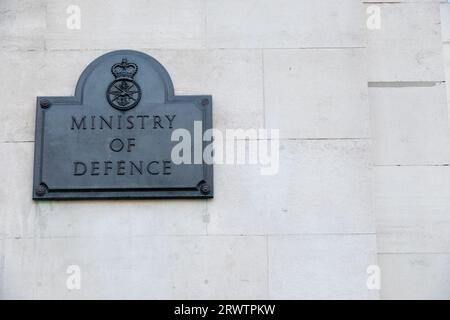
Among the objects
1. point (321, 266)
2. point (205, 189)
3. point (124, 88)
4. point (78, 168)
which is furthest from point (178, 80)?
point (321, 266)

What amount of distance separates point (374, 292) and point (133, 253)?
7.53 ft

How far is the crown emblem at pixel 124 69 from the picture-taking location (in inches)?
297

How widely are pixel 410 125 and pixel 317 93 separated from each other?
103cm

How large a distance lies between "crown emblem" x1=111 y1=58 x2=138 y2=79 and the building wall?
8.6 inches

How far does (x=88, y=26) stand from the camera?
7730 mm

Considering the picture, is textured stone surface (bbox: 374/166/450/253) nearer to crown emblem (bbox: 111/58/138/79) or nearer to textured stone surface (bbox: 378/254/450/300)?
textured stone surface (bbox: 378/254/450/300)

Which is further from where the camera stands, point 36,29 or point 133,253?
point 36,29

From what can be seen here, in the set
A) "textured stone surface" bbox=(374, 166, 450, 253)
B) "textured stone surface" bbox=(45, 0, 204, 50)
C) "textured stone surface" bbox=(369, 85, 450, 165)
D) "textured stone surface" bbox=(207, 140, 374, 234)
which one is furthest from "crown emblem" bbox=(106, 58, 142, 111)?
"textured stone surface" bbox=(374, 166, 450, 253)

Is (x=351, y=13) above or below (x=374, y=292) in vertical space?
above

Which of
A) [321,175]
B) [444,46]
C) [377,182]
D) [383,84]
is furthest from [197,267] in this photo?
[444,46]

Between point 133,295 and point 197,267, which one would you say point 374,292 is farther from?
point 133,295

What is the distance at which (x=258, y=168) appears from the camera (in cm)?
734

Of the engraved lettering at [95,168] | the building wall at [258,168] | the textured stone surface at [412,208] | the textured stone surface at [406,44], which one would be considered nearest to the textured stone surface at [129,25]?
the building wall at [258,168]

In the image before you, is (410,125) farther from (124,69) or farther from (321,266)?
(124,69)
